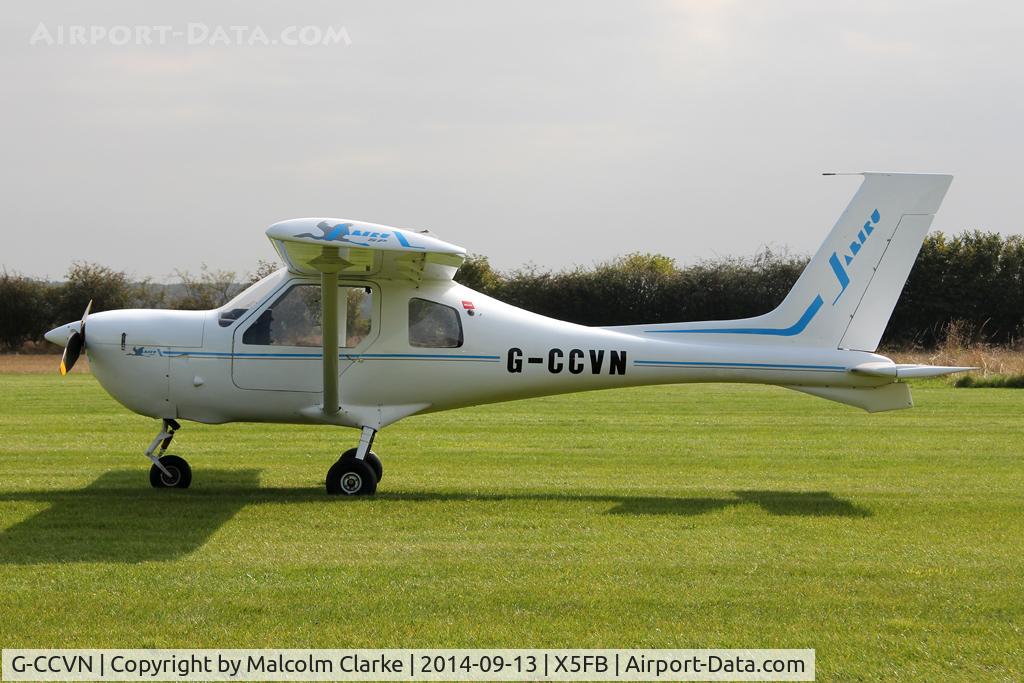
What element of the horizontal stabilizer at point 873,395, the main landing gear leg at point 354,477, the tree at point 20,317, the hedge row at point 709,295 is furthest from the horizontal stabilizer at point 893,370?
the tree at point 20,317

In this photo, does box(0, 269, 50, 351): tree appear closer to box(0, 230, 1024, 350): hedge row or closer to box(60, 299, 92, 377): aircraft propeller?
box(0, 230, 1024, 350): hedge row

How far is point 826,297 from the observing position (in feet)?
34.2

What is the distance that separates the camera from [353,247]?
8398 mm

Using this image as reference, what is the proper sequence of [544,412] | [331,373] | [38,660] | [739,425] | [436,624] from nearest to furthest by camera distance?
[38,660] → [436,624] → [331,373] → [739,425] → [544,412]

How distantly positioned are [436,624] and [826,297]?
19.8 feet

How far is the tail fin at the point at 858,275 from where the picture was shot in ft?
33.4

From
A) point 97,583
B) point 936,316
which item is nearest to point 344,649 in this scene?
point 97,583

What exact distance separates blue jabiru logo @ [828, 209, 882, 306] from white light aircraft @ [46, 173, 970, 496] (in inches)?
0.5

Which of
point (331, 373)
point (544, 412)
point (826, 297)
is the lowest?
point (544, 412)

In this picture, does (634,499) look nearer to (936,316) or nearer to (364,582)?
(364,582)

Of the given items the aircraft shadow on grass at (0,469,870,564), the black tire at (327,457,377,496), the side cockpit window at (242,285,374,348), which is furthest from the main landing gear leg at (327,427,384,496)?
the side cockpit window at (242,285,374,348)

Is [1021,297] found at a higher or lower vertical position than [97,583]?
higher

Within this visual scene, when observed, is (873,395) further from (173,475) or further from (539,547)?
(173,475)

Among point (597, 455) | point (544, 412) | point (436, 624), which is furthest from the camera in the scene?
point (544, 412)
